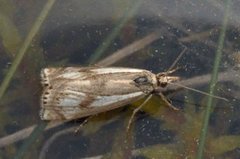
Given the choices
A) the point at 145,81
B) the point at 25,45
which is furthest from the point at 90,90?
the point at 25,45

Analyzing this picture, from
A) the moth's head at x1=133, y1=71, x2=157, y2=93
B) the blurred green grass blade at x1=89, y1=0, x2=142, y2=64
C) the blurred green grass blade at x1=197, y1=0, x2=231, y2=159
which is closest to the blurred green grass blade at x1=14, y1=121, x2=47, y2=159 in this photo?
the blurred green grass blade at x1=89, y1=0, x2=142, y2=64

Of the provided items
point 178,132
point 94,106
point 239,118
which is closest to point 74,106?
point 94,106

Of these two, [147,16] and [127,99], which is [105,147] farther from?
[147,16]

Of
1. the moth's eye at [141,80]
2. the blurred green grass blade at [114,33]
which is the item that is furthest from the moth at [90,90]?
the blurred green grass blade at [114,33]

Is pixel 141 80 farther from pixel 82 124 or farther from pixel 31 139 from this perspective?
pixel 31 139

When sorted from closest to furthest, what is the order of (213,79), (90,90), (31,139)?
(90,90)
(31,139)
(213,79)

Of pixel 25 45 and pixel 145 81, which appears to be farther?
pixel 25 45

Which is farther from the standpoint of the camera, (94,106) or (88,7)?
(88,7)
